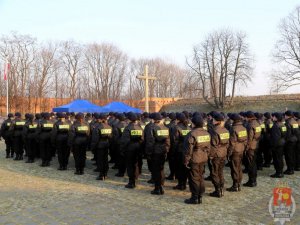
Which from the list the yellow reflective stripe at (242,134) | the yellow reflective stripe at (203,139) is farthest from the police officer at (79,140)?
the yellow reflective stripe at (242,134)

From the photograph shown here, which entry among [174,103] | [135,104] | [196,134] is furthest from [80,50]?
[196,134]

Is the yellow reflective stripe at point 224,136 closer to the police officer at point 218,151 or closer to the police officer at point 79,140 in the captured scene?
the police officer at point 218,151

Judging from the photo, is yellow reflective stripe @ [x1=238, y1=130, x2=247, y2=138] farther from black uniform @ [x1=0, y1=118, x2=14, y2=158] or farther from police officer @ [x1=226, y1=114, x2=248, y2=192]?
A: black uniform @ [x1=0, y1=118, x2=14, y2=158]

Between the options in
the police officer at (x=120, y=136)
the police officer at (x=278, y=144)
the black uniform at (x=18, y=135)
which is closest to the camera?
the police officer at (x=278, y=144)

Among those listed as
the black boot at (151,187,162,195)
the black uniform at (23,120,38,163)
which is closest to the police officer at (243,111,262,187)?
the black boot at (151,187,162,195)

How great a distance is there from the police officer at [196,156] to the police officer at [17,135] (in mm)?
9442

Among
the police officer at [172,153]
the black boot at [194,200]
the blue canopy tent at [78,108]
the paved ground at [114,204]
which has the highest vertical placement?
the blue canopy tent at [78,108]

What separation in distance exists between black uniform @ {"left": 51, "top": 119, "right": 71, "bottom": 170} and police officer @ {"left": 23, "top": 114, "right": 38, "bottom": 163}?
5.90ft

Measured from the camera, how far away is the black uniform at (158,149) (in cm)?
833

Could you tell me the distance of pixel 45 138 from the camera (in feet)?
41.4

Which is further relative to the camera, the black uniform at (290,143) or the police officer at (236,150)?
the black uniform at (290,143)

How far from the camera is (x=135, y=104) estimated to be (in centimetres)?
6053

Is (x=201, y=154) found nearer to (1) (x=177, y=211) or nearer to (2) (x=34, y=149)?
(1) (x=177, y=211)

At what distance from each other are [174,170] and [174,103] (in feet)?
144
